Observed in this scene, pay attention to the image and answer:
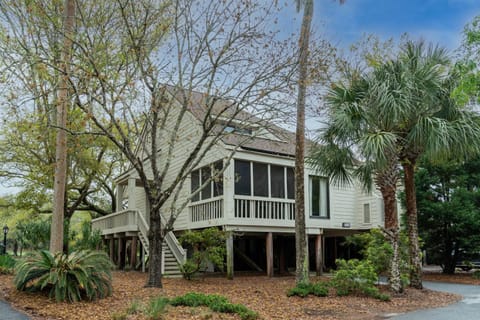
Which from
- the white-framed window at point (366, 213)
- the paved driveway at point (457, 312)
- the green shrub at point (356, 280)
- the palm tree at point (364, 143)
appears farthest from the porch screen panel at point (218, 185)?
the paved driveway at point (457, 312)

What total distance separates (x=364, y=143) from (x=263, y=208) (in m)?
5.77

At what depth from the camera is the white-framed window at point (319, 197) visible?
17891mm

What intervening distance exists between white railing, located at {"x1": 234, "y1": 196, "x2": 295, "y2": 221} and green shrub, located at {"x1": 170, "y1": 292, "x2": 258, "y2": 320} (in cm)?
646

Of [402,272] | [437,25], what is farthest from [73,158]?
[437,25]

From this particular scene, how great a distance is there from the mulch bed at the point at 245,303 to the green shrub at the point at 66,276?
229mm

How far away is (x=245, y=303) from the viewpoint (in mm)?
9797

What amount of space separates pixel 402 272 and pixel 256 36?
310 inches

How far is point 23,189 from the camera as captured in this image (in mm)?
22188

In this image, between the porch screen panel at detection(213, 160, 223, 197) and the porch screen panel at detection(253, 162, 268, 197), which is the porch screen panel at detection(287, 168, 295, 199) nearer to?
the porch screen panel at detection(253, 162, 268, 197)

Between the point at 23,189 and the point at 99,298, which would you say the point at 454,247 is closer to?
the point at 99,298

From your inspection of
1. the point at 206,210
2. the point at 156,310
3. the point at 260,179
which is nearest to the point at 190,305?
the point at 156,310

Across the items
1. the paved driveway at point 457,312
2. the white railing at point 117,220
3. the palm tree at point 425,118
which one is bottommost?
the paved driveway at point 457,312

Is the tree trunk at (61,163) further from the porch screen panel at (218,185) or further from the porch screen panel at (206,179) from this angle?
the porch screen panel at (206,179)

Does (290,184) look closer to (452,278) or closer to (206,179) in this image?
(206,179)
